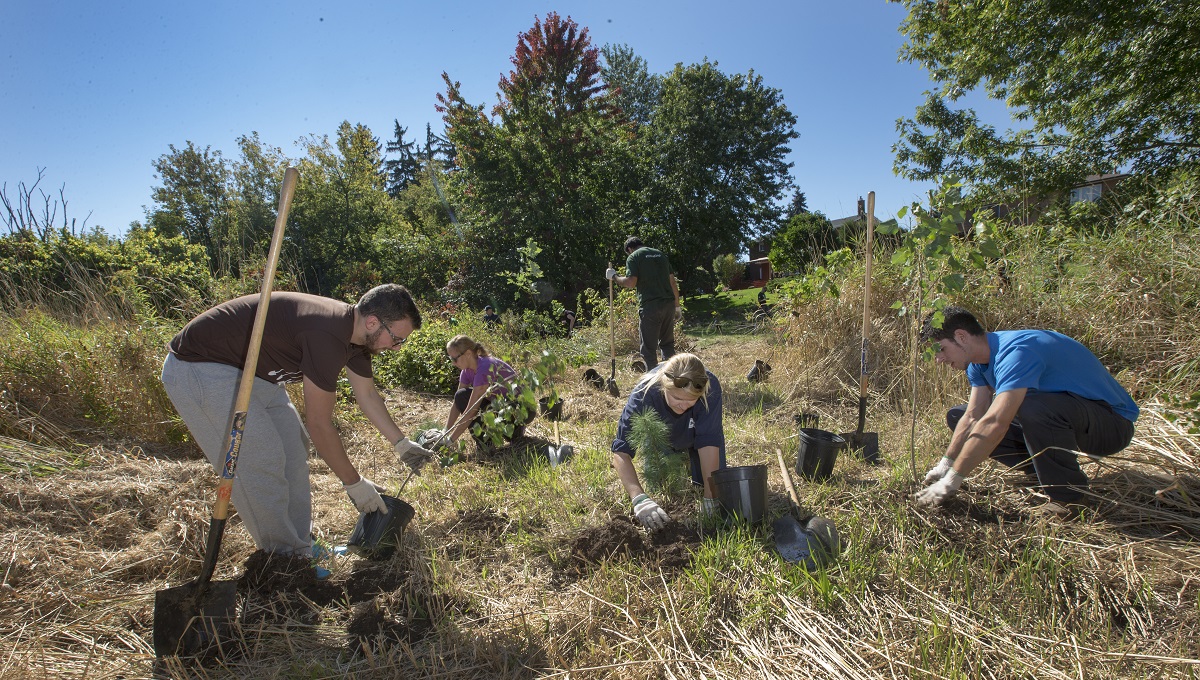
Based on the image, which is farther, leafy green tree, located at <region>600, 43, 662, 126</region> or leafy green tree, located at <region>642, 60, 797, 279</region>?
leafy green tree, located at <region>600, 43, 662, 126</region>

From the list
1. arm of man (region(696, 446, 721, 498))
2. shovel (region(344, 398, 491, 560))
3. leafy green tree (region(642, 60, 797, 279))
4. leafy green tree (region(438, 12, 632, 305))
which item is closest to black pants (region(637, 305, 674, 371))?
arm of man (region(696, 446, 721, 498))

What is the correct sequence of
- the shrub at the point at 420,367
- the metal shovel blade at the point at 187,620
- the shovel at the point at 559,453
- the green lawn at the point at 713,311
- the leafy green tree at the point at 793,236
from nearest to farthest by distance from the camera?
the metal shovel blade at the point at 187,620
the shovel at the point at 559,453
the shrub at the point at 420,367
the green lawn at the point at 713,311
the leafy green tree at the point at 793,236

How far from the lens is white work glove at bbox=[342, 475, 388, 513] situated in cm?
282

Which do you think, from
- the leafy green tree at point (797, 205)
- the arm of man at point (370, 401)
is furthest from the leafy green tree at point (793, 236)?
A: the arm of man at point (370, 401)

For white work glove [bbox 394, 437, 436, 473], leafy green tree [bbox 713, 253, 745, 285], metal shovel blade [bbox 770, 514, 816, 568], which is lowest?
metal shovel blade [bbox 770, 514, 816, 568]

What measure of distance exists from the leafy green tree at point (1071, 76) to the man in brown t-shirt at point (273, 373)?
8.59 metres

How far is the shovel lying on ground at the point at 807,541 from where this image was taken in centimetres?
252

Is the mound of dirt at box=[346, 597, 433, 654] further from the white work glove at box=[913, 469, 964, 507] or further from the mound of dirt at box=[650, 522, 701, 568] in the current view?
the white work glove at box=[913, 469, 964, 507]

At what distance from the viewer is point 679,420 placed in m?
3.22

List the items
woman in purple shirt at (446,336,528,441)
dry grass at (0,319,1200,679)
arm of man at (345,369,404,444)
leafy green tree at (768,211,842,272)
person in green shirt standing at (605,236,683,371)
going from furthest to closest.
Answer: leafy green tree at (768,211,842,272), person in green shirt standing at (605,236,683,371), woman in purple shirt at (446,336,528,441), arm of man at (345,369,404,444), dry grass at (0,319,1200,679)

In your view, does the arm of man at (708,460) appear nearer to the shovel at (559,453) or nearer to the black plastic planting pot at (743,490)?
the black plastic planting pot at (743,490)

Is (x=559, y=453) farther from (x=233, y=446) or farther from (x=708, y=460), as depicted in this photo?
(x=233, y=446)

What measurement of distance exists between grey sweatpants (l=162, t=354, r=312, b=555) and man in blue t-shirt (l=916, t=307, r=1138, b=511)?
Result: 3.18m

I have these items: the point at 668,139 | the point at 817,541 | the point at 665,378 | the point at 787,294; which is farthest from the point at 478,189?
the point at 817,541
